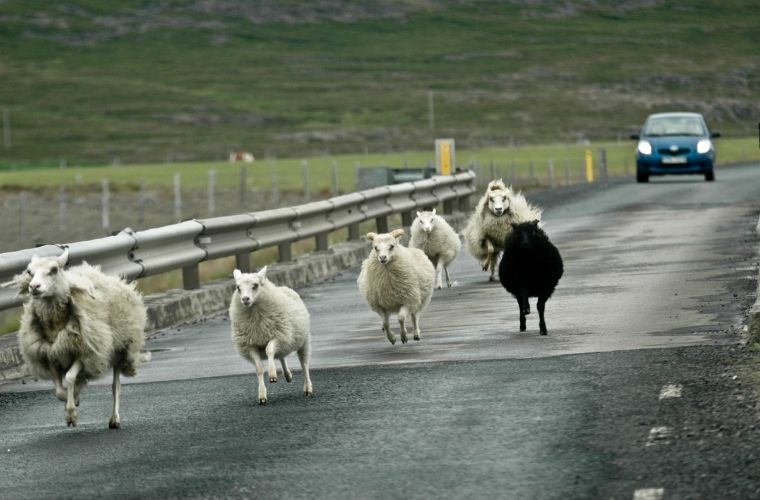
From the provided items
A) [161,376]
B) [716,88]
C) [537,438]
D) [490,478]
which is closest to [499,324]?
[161,376]

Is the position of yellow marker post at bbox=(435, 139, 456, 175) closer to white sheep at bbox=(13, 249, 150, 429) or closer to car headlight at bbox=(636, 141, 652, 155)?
car headlight at bbox=(636, 141, 652, 155)

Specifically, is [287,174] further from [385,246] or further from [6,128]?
[6,128]

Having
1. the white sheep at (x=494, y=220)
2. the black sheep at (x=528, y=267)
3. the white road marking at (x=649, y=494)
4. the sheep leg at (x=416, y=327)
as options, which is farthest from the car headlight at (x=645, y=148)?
the white road marking at (x=649, y=494)

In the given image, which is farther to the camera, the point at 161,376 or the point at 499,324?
the point at 499,324

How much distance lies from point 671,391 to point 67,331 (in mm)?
3612

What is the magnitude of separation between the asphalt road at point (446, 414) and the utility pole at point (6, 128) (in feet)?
489

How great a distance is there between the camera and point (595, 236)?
25.9 meters

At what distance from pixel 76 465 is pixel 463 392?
267 centimetres

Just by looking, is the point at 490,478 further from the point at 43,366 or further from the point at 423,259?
the point at 423,259

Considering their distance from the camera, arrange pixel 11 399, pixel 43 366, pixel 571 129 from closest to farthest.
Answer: pixel 43 366 → pixel 11 399 → pixel 571 129

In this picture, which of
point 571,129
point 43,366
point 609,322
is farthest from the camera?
point 571,129

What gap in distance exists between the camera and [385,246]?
14.5 meters

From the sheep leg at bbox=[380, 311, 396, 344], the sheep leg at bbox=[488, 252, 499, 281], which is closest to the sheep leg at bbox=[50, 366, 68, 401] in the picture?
the sheep leg at bbox=[380, 311, 396, 344]

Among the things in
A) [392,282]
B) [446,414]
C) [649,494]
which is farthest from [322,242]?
[649,494]
